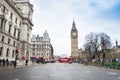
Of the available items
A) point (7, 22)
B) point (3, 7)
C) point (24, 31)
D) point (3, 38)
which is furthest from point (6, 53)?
point (24, 31)

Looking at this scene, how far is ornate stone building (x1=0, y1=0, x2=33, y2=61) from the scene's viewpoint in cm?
4594

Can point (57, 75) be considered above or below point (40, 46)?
below

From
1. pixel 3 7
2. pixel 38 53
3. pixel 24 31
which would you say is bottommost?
pixel 38 53

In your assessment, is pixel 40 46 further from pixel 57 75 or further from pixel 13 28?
pixel 57 75

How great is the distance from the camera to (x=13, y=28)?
181ft

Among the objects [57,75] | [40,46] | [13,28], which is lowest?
[57,75]

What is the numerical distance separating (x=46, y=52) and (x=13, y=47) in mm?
83929

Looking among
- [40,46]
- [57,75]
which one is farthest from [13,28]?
[40,46]

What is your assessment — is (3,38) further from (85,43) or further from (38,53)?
(38,53)

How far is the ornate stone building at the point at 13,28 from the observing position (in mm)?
45938

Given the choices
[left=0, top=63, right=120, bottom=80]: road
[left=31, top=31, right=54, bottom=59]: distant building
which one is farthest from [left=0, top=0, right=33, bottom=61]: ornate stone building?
[left=31, top=31, right=54, bottom=59]: distant building

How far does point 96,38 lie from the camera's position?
7600 centimetres

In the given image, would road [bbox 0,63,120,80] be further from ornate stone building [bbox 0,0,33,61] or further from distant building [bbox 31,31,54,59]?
distant building [bbox 31,31,54,59]

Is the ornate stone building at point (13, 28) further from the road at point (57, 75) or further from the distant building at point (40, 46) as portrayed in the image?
the distant building at point (40, 46)
